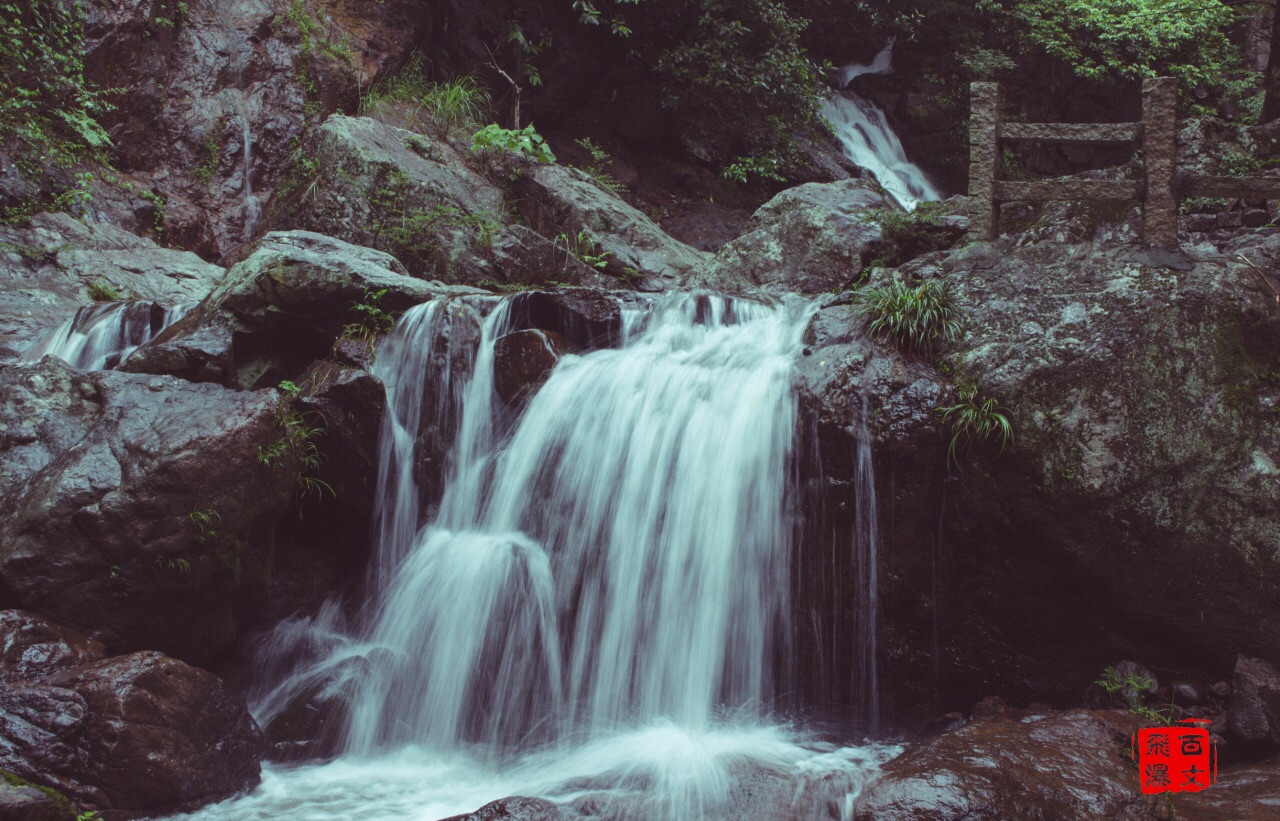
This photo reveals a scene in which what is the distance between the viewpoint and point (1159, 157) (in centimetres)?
572

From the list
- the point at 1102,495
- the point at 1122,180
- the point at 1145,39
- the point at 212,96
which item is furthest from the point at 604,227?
the point at 1145,39

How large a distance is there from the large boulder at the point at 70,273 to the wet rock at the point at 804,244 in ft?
19.9

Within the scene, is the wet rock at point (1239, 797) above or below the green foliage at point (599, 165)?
below

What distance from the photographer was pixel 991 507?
4961mm

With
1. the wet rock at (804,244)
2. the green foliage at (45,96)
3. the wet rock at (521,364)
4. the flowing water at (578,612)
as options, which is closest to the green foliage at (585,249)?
the wet rock at (804,244)

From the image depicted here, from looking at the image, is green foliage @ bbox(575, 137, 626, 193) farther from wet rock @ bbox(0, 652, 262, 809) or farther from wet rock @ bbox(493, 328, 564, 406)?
wet rock @ bbox(0, 652, 262, 809)

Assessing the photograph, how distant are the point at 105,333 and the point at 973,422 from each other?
7.47 metres

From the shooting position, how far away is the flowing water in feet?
14.9

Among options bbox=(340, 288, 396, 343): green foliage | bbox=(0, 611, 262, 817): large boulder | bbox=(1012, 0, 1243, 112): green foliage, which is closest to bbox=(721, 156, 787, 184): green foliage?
bbox=(1012, 0, 1243, 112): green foliage

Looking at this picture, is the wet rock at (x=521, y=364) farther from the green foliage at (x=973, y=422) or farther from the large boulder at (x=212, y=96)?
the large boulder at (x=212, y=96)

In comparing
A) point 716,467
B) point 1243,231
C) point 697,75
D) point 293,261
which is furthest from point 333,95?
point 1243,231

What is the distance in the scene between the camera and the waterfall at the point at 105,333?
291 inches

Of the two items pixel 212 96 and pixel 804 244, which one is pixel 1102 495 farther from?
pixel 212 96

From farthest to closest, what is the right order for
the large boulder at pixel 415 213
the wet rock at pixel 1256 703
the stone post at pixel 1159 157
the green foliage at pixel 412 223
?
the green foliage at pixel 412 223 < the large boulder at pixel 415 213 < the stone post at pixel 1159 157 < the wet rock at pixel 1256 703
